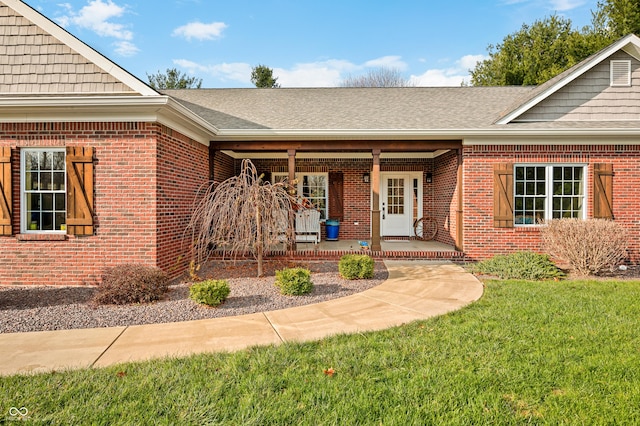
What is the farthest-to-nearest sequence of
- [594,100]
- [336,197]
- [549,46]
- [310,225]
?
[549,46] < [336,197] < [310,225] < [594,100]

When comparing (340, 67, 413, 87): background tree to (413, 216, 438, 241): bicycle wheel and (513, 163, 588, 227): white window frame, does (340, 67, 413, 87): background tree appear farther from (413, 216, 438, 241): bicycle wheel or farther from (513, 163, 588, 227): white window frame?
(513, 163, 588, 227): white window frame

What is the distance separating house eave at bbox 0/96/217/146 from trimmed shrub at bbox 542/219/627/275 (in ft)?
26.5

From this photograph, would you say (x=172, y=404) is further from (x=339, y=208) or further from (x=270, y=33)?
(x=270, y=33)

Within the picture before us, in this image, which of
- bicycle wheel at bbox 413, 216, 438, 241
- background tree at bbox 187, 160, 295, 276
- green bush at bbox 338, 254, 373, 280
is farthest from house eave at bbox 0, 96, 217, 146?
bicycle wheel at bbox 413, 216, 438, 241

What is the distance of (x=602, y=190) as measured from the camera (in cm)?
833

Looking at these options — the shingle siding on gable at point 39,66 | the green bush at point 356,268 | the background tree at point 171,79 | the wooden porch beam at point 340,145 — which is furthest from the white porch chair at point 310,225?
the background tree at point 171,79

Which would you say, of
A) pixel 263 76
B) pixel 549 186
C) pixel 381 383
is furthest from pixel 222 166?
pixel 263 76

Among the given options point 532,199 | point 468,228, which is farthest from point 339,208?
point 532,199

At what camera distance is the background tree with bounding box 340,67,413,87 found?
32.6 metres

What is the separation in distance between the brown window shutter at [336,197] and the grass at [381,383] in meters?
7.88

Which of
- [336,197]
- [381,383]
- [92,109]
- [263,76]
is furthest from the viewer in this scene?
[263,76]

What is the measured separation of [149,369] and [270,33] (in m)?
14.6

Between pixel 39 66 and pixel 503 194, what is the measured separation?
1030cm

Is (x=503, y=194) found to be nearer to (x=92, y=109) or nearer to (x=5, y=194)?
(x=92, y=109)
